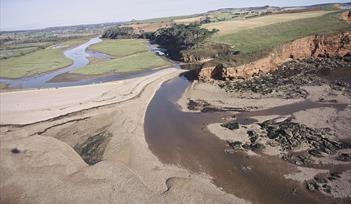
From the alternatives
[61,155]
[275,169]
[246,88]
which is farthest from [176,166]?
[246,88]

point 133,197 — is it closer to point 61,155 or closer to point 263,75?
point 61,155

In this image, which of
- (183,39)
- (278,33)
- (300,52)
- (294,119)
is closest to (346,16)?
(278,33)

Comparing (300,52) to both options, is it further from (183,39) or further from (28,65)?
(28,65)

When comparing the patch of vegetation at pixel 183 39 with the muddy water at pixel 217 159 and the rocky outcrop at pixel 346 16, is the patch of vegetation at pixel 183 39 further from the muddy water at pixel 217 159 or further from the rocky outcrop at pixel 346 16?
the muddy water at pixel 217 159

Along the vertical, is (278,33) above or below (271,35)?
above

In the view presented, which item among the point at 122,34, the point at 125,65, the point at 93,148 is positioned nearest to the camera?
the point at 93,148

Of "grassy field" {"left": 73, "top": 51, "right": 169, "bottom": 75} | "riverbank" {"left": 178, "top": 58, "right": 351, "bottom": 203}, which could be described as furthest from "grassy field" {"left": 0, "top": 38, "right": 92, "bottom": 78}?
"riverbank" {"left": 178, "top": 58, "right": 351, "bottom": 203}
